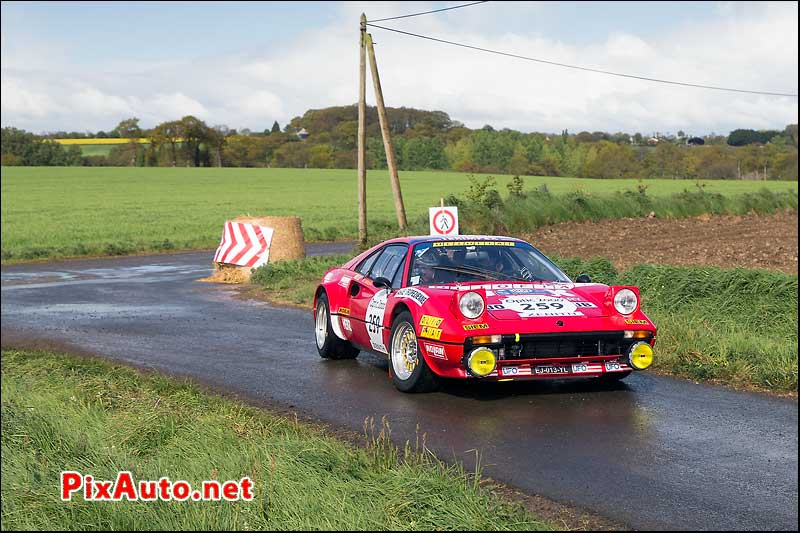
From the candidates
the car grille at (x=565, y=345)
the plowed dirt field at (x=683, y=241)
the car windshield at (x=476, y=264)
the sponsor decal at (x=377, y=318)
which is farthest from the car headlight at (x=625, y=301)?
the plowed dirt field at (x=683, y=241)

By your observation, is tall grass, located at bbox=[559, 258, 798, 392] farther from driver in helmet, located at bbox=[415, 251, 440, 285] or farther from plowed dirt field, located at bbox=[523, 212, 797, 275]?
plowed dirt field, located at bbox=[523, 212, 797, 275]

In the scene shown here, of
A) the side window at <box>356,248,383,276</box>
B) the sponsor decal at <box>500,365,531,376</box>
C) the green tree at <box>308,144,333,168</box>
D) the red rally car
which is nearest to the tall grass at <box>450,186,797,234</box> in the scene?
the side window at <box>356,248,383,276</box>

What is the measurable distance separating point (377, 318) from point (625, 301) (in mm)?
2382

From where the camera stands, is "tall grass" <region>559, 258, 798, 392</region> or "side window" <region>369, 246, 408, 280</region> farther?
"side window" <region>369, 246, 408, 280</region>

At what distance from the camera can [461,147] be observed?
9450cm

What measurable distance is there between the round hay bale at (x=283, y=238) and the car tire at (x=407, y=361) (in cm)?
1292

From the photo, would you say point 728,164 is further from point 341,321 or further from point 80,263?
point 341,321

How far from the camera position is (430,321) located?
28.1ft

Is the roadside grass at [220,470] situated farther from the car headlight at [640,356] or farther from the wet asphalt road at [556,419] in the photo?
the car headlight at [640,356]

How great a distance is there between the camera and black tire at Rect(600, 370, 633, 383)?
8.76m

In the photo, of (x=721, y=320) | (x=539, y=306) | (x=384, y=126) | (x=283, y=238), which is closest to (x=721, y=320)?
(x=721, y=320)

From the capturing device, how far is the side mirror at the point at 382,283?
31.6ft

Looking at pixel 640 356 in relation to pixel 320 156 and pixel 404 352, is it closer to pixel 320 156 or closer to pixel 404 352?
pixel 404 352

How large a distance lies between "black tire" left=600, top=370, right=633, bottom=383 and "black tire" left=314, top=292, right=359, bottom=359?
281cm
